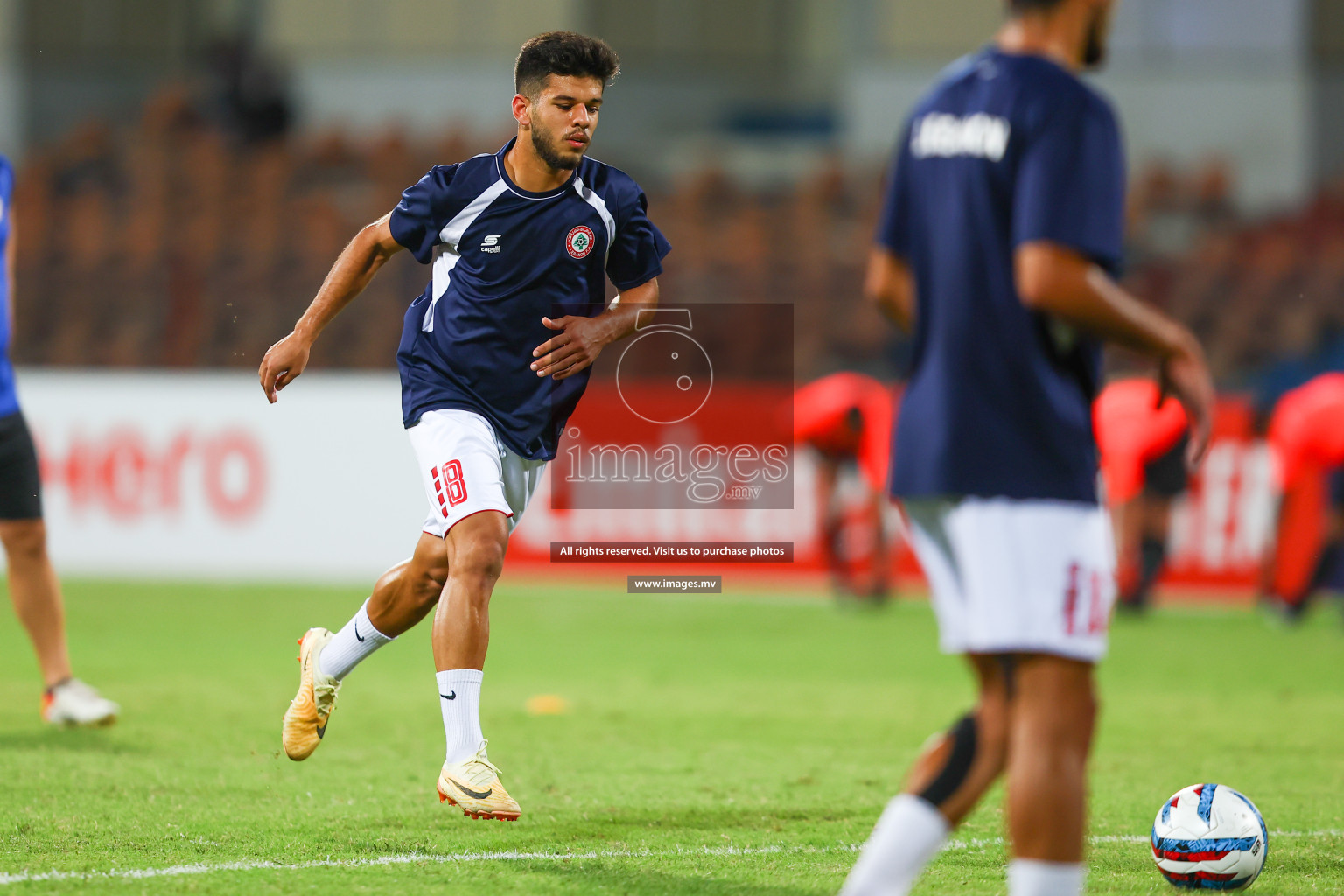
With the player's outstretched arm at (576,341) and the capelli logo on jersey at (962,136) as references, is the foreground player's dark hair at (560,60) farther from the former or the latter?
the capelli logo on jersey at (962,136)

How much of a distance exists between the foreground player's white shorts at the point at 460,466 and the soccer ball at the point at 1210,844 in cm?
215

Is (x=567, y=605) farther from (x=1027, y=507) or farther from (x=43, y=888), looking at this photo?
(x=1027, y=507)

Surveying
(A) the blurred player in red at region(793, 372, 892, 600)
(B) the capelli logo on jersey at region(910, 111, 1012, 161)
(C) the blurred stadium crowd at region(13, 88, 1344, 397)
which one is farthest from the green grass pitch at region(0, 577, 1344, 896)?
(C) the blurred stadium crowd at region(13, 88, 1344, 397)

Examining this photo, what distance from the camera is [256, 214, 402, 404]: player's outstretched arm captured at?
508 centimetres

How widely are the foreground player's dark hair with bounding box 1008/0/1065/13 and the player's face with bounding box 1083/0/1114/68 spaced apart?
0.09 meters

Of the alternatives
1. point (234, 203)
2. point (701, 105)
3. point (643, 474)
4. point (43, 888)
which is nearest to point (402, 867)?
point (43, 888)

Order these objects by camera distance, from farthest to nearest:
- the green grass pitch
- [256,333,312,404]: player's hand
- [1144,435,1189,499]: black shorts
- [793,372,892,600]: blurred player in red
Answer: [793,372,892,600]: blurred player in red, [1144,435,1189,499]: black shorts, [256,333,312,404]: player's hand, the green grass pitch

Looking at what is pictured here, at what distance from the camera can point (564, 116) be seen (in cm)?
504

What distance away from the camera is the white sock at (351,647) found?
5.37m

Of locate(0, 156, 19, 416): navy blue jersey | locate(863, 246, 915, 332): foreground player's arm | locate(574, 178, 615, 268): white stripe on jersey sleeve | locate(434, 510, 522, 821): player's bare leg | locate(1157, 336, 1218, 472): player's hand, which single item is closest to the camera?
locate(1157, 336, 1218, 472): player's hand

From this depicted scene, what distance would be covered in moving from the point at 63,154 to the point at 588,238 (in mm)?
17910

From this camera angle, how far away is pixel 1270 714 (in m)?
7.96

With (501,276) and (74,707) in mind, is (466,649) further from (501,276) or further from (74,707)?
(74,707)

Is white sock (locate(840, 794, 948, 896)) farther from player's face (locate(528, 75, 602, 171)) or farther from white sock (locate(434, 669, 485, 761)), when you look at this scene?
player's face (locate(528, 75, 602, 171))
